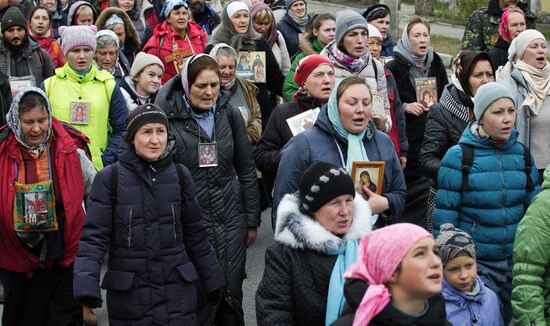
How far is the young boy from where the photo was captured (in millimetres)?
5672

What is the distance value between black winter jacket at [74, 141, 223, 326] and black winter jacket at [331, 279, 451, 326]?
2.01 metres

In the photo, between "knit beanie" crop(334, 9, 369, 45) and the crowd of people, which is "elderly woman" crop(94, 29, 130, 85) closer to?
the crowd of people

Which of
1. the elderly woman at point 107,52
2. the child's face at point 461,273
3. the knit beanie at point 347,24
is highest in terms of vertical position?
the knit beanie at point 347,24

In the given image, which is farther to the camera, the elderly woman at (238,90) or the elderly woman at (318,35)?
the elderly woman at (318,35)

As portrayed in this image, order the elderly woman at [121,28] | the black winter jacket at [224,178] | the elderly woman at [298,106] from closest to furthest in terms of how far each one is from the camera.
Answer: the black winter jacket at [224,178] < the elderly woman at [298,106] < the elderly woman at [121,28]

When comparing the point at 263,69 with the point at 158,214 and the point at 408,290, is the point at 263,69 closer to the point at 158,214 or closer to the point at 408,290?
the point at 158,214

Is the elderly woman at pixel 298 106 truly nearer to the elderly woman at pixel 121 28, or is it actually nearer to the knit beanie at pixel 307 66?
the knit beanie at pixel 307 66

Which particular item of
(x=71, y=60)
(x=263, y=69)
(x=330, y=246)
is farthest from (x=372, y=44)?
(x=330, y=246)

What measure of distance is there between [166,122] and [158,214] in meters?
0.58

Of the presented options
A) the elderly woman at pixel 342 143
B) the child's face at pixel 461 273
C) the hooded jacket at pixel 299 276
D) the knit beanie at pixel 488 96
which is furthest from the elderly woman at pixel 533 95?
the hooded jacket at pixel 299 276

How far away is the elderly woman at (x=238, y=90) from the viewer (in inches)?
358

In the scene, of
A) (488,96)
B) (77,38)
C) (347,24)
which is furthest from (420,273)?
(77,38)

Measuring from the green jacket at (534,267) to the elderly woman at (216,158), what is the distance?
86.1 inches

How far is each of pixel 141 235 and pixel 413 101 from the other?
14.5 feet
